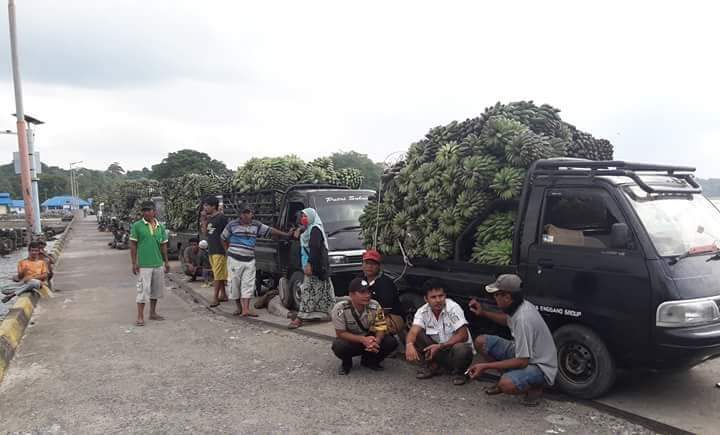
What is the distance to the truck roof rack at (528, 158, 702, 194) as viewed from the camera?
4.70 metres

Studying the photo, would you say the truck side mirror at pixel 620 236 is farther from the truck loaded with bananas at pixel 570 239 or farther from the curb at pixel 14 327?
the curb at pixel 14 327

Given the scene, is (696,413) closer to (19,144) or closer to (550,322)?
(550,322)

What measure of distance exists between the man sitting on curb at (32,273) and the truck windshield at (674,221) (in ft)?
33.3

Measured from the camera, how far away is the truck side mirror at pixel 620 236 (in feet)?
14.2

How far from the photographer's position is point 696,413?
14.2ft

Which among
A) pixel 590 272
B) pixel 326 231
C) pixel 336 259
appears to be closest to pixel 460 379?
pixel 590 272

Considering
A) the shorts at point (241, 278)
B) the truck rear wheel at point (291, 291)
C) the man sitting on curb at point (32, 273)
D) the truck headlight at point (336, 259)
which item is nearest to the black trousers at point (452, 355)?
the truck headlight at point (336, 259)

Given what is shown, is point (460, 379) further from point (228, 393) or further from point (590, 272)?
point (228, 393)

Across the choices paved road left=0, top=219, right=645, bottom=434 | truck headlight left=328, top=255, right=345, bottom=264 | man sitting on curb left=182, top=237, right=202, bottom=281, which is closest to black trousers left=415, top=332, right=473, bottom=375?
paved road left=0, top=219, right=645, bottom=434

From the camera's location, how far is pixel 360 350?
5609mm

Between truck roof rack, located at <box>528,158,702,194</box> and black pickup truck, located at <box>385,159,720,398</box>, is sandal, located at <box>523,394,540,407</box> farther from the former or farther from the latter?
truck roof rack, located at <box>528,158,702,194</box>

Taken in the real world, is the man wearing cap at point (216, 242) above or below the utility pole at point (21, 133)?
below

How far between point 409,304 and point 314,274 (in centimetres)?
155

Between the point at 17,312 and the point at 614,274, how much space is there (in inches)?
334
